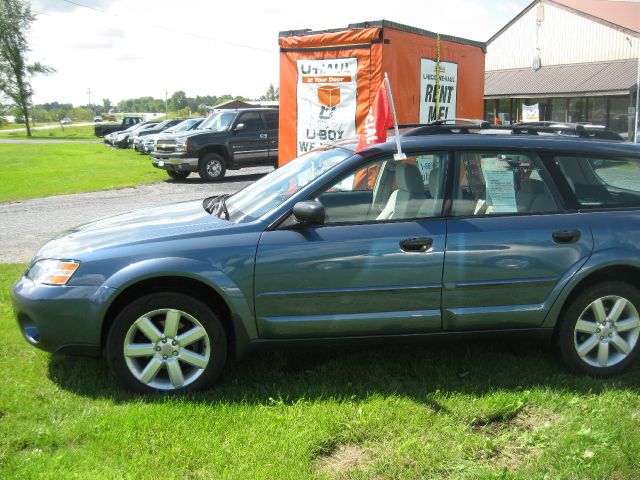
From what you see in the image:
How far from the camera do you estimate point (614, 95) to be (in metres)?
30.7

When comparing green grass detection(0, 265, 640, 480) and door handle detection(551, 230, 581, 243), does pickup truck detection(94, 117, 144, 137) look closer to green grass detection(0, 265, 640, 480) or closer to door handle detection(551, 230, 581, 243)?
green grass detection(0, 265, 640, 480)

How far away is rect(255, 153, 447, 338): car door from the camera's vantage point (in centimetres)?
397

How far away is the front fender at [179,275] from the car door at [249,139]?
46.9ft

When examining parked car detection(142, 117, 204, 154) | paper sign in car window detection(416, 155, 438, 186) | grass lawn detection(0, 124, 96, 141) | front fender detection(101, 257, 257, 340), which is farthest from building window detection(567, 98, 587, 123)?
grass lawn detection(0, 124, 96, 141)

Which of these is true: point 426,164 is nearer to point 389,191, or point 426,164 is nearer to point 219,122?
point 389,191

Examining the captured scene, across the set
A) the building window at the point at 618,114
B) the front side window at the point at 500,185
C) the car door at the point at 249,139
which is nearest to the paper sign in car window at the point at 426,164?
the front side window at the point at 500,185

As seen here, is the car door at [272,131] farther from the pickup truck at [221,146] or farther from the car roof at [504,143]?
the car roof at [504,143]

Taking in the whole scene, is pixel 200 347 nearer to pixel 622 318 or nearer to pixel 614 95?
pixel 622 318

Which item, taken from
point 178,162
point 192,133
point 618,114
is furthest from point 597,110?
point 178,162

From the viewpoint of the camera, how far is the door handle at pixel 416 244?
4051 millimetres

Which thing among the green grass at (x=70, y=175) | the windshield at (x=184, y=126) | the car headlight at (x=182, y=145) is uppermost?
the windshield at (x=184, y=126)

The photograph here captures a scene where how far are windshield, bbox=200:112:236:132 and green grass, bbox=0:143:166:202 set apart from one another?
1.91 m

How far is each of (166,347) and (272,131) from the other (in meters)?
15.0

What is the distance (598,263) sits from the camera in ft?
13.8
